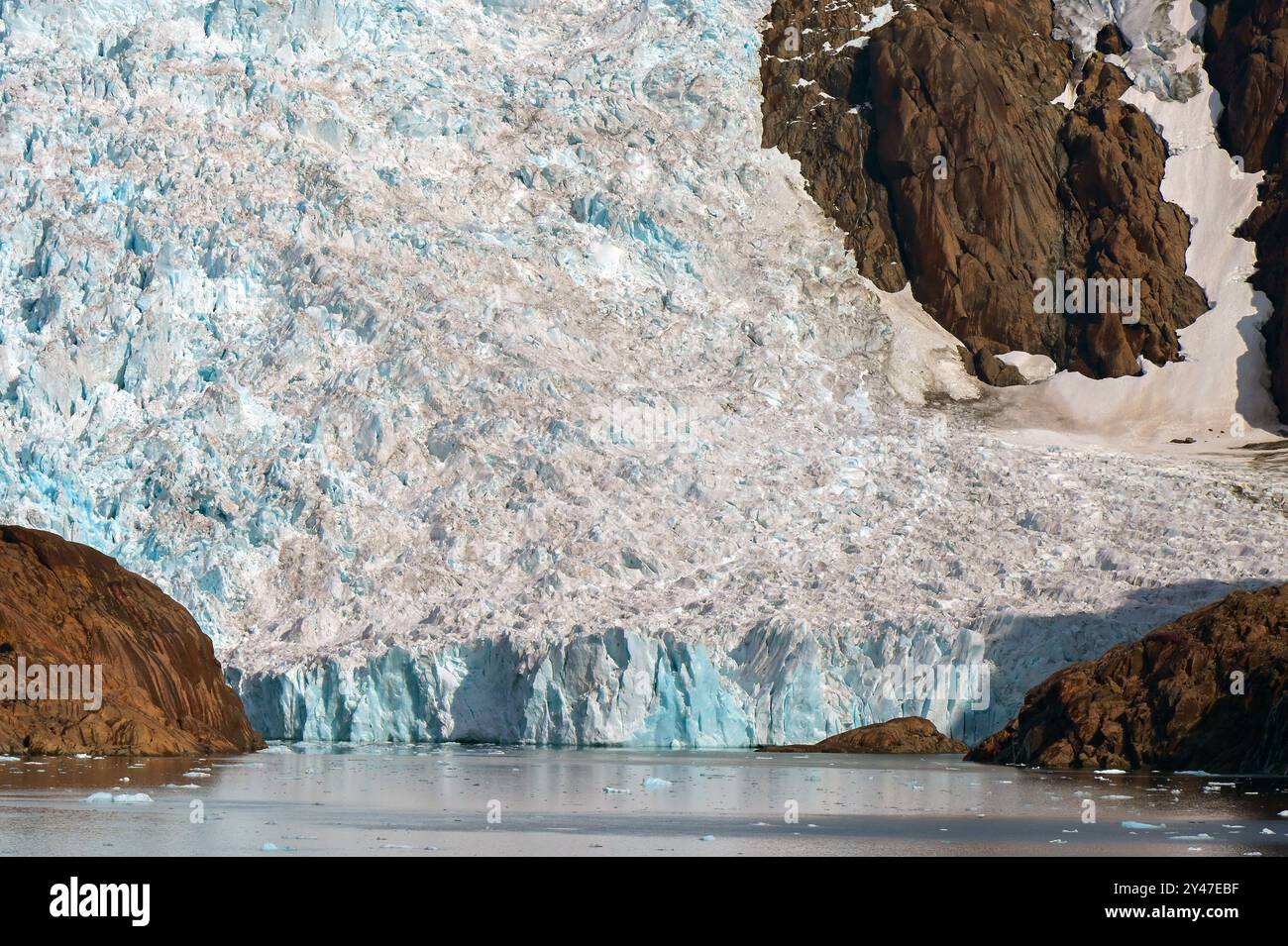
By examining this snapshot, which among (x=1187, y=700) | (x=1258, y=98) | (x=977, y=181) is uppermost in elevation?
(x=1258, y=98)

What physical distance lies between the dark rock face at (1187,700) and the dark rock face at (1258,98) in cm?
3928

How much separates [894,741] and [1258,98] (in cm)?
4144

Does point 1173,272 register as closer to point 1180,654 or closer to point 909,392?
point 909,392

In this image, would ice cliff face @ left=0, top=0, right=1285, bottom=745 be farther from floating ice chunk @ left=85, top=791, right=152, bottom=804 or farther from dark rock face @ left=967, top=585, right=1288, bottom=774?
floating ice chunk @ left=85, top=791, right=152, bottom=804

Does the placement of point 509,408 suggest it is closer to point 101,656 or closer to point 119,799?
point 101,656

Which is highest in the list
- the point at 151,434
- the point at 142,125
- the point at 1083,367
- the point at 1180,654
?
the point at 142,125

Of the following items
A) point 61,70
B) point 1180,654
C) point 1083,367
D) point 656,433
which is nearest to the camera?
point 1180,654

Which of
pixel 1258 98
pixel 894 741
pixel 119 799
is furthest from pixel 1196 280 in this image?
pixel 119 799

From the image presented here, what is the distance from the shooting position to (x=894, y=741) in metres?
42.2

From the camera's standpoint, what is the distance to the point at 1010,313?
69.7m

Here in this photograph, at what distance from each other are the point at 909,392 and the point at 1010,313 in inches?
331

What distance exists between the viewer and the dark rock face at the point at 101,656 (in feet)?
104

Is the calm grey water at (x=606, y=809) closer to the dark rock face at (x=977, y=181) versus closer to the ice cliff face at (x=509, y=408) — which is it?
the ice cliff face at (x=509, y=408)
